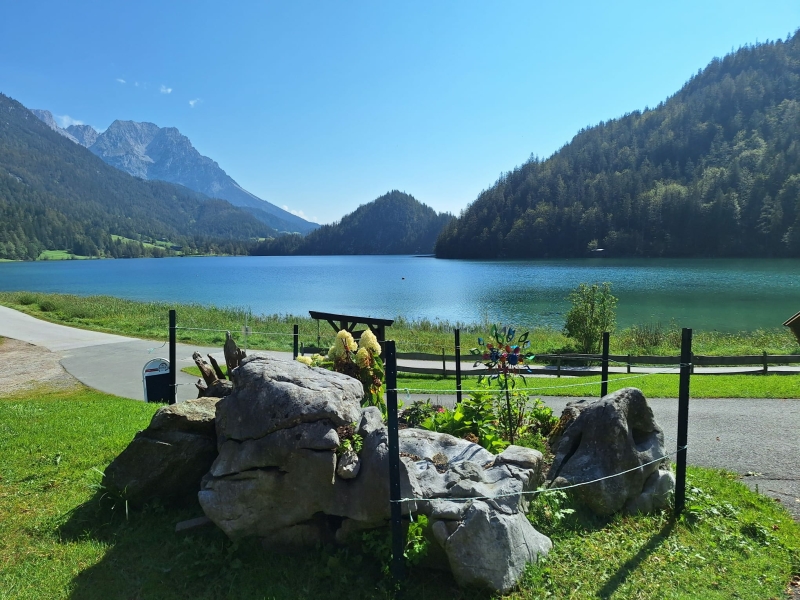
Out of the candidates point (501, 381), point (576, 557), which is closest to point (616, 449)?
point (576, 557)

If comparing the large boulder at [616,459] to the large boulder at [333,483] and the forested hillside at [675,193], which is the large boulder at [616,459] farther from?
the forested hillside at [675,193]

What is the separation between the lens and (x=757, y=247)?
118 m

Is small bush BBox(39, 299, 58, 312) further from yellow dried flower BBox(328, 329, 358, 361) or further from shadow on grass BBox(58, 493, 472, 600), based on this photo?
shadow on grass BBox(58, 493, 472, 600)

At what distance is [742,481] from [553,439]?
274 centimetres

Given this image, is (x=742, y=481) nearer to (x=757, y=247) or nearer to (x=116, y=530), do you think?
(x=116, y=530)

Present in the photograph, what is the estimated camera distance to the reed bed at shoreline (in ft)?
78.0

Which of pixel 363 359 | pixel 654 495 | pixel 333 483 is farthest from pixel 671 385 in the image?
pixel 333 483

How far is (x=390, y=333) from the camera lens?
3164cm

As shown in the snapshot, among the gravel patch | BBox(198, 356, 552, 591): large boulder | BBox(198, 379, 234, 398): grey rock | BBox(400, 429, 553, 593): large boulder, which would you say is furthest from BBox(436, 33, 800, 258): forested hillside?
BBox(198, 379, 234, 398): grey rock

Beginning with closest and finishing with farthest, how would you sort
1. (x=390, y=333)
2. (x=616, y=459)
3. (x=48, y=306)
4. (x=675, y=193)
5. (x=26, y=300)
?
(x=616, y=459) < (x=390, y=333) < (x=48, y=306) < (x=26, y=300) < (x=675, y=193)

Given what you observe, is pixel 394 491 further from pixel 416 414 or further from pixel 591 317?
pixel 591 317

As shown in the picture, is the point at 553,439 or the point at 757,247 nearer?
the point at 553,439

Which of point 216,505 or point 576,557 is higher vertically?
point 216,505

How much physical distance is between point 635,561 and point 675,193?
156 metres
